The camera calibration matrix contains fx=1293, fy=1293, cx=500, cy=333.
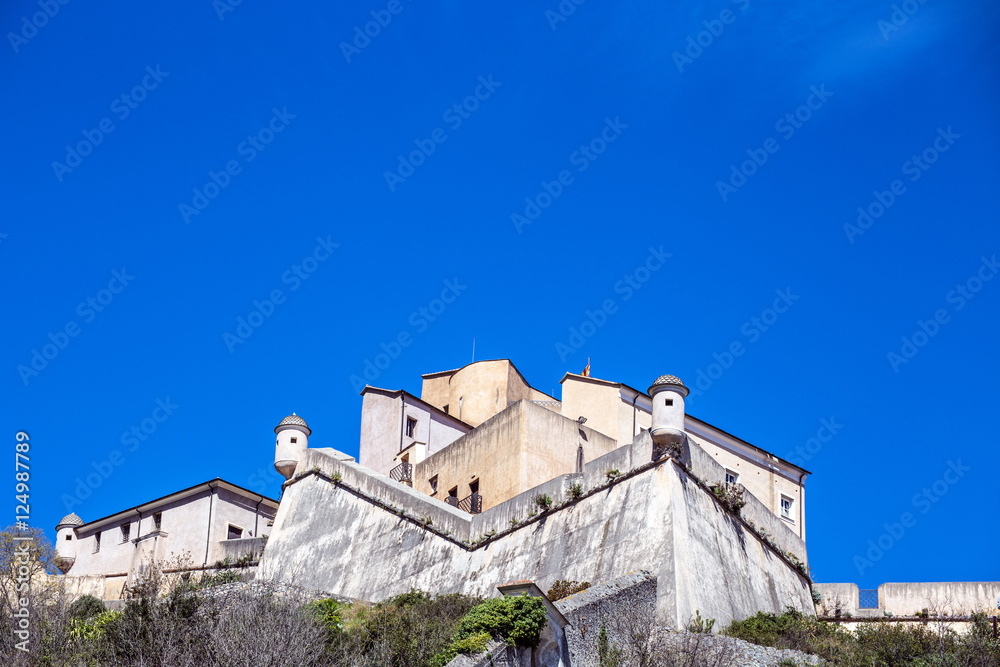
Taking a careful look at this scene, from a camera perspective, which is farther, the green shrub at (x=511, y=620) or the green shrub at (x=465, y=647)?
the green shrub at (x=511, y=620)

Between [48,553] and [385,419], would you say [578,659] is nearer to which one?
[385,419]

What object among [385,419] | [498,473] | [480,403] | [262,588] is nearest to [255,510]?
[385,419]

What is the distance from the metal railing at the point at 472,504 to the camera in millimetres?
39053

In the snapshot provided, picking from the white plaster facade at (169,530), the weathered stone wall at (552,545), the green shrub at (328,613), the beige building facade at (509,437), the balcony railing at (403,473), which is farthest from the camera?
the white plaster facade at (169,530)

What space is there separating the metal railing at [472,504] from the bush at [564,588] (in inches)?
352

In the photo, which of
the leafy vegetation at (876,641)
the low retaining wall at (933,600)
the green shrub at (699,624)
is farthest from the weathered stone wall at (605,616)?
the low retaining wall at (933,600)

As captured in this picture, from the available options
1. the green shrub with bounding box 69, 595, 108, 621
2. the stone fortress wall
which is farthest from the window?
the green shrub with bounding box 69, 595, 108, 621

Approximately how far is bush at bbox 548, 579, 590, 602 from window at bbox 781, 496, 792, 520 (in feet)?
61.2

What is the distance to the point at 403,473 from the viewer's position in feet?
145

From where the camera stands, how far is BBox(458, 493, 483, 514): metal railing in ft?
128

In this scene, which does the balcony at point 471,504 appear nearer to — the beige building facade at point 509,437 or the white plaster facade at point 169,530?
the beige building facade at point 509,437

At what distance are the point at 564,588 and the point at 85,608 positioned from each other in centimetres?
1304

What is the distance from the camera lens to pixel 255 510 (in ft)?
157

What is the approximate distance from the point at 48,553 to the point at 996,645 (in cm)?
3479
